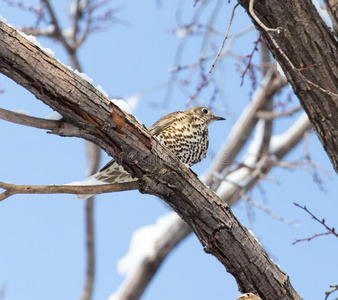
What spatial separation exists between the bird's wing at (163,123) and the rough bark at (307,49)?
4.06 ft

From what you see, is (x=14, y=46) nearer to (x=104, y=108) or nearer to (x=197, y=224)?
(x=104, y=108)

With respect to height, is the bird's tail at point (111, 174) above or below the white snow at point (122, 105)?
above

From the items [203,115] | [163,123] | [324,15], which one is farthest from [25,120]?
[203,115]

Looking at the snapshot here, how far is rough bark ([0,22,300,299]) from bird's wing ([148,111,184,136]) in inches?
52.3

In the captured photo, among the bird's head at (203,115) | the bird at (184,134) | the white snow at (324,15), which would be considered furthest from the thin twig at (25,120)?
the bird's head at (203,115)

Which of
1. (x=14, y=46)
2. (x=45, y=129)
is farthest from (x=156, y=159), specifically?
(x=14, y=46)

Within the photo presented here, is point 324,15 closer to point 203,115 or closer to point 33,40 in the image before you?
point 203,115

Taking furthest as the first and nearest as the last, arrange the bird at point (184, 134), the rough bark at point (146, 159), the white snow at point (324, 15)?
the bird at point (184, 134) → the white snow at point (324, 15) → the rough bark at point (146, 159)

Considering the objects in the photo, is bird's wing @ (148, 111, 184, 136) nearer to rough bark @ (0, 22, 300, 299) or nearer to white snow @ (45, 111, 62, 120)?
rough bark @ (0, 22, 300, 299)

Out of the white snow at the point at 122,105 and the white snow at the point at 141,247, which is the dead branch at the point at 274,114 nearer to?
the white snow at the point at 141,247

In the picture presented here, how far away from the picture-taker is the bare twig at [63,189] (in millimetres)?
2562

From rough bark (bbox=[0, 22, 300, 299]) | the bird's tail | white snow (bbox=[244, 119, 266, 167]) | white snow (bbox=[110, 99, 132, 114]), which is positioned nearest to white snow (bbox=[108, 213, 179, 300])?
white snow (bbox=[244, 119, 266, 167])

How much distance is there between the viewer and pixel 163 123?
442 centimetres

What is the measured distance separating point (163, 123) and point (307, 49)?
4.74 feet
